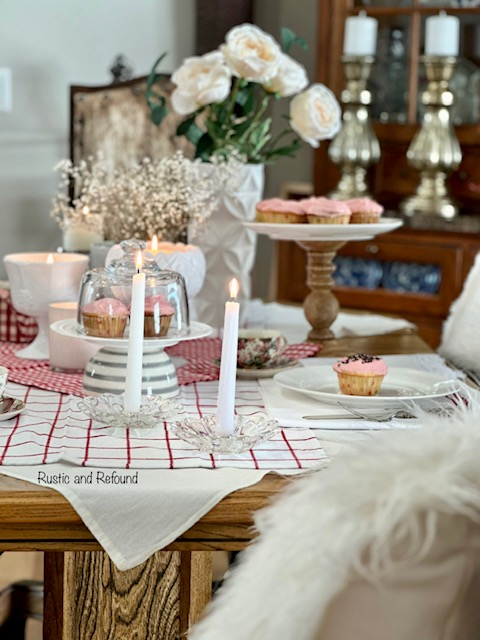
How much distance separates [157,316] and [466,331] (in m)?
0.60

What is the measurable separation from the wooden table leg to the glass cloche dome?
0.96 feet

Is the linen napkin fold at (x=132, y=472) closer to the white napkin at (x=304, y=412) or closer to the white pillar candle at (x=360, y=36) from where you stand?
the white napkin at (x=304, y=412)

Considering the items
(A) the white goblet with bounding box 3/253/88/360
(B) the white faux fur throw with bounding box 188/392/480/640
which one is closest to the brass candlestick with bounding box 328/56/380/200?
(A) the white goblet with bounding box 3/253/88/360

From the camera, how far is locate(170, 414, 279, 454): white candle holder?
1107 mm

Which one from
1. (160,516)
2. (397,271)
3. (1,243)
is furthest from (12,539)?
(397,271)

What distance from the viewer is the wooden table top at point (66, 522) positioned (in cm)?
99

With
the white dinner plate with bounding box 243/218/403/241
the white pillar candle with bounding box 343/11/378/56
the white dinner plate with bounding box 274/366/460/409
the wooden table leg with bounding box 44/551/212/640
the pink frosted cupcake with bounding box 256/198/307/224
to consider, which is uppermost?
the white pillar candle with bounding box 343/11/378/56

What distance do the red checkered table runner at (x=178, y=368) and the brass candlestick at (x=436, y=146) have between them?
5.88 feet

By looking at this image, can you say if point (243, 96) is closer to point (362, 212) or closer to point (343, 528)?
point (362, 212)

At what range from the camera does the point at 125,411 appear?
1209mm

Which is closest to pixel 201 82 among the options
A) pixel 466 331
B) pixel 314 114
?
pixel 314 114

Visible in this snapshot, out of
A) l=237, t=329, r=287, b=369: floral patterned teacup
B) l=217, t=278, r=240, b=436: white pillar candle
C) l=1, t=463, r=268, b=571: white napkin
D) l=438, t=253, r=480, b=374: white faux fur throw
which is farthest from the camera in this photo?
l=438, t=253, r=480, b=374: white faux fur throw

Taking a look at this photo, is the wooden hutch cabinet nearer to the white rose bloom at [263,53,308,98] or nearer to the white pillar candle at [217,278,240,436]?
the white rose bloom at [263,53,308,98]

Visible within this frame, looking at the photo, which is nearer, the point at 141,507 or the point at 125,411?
the point at 141,507
